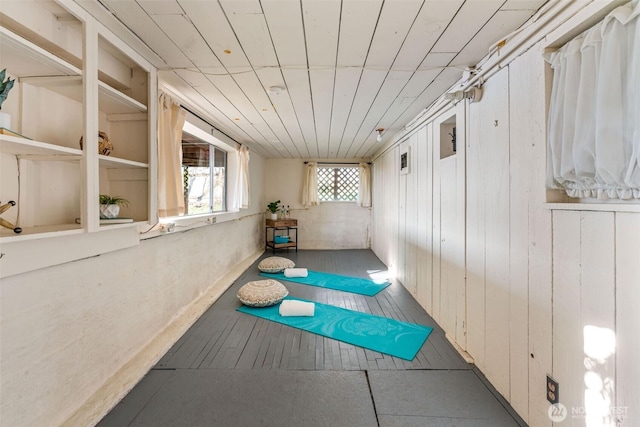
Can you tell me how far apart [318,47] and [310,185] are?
429 centimetres

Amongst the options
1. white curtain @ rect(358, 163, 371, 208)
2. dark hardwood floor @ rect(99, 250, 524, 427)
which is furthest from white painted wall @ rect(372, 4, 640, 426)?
white curtain @ rect(358, 163, 371, 208)

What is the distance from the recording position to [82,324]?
4.42 ft

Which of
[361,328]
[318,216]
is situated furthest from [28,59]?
[318,216]

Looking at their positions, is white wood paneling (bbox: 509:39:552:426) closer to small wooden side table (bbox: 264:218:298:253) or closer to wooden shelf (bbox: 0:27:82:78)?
wooden shelf (bbox: 0:27:82:78)

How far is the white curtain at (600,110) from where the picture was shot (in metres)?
0.84

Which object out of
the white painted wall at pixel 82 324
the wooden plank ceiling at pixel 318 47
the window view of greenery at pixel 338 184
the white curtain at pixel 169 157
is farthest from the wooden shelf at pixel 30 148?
the window view of greenery at pixel 338 184

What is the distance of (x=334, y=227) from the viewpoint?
5957mm

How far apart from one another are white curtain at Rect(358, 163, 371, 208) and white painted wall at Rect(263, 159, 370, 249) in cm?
25

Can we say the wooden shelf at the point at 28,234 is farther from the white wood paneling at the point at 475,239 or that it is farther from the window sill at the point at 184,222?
the white wood paneling at the point at 475,239

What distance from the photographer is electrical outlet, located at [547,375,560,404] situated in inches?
Answer: 43.7

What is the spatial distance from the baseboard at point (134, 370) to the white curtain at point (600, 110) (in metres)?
2.44

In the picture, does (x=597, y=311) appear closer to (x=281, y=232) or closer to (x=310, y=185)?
(x=310, y=185)

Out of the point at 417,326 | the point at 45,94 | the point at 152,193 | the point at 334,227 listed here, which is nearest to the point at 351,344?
the point at 417,326

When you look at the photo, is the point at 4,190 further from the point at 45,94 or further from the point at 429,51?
the point at 429,51
